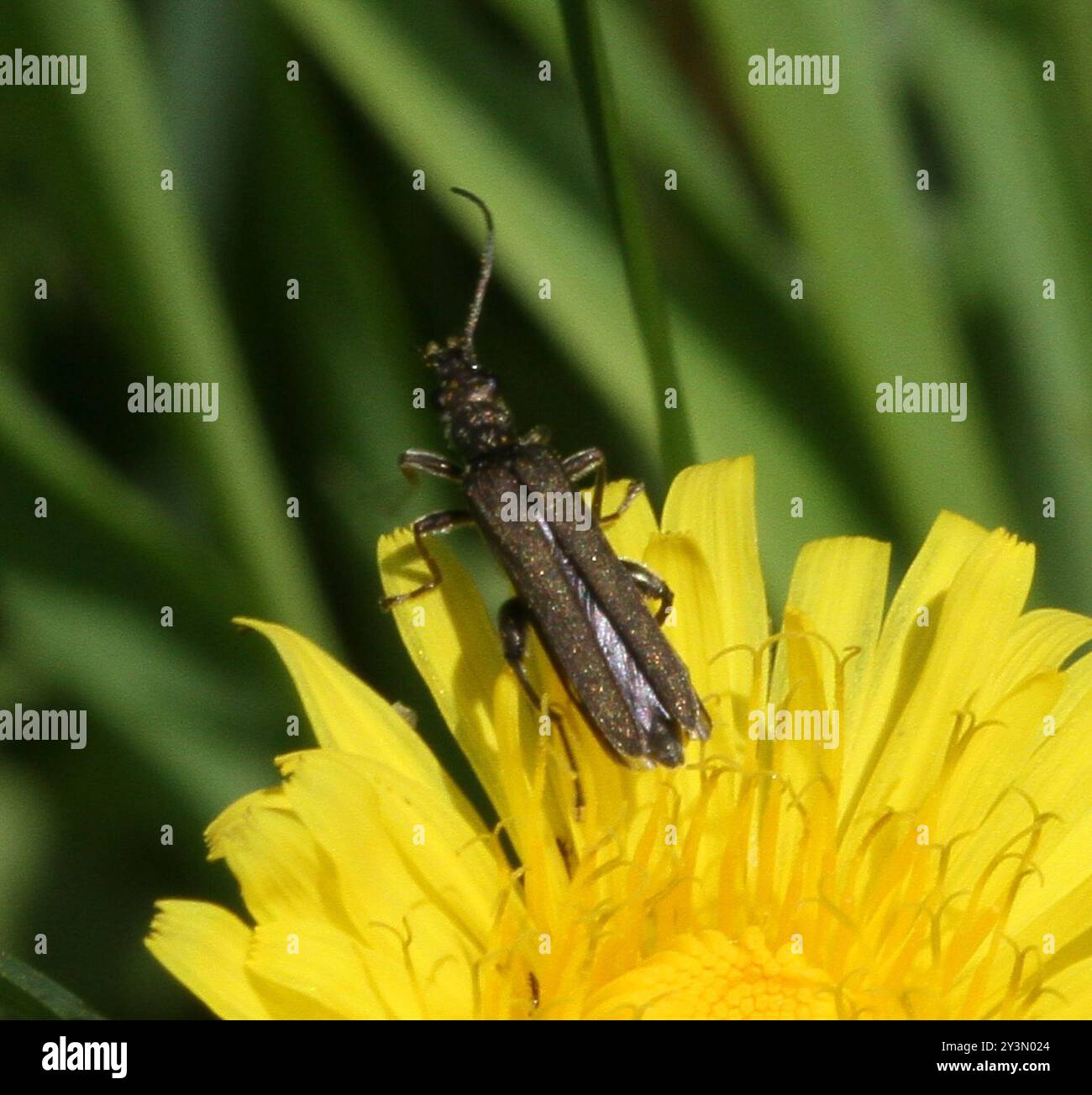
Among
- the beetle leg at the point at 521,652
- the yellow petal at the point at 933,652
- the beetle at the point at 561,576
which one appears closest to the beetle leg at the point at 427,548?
the beetle at the point at 561,576

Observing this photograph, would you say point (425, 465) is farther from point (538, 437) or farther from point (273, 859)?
point (273, 859)

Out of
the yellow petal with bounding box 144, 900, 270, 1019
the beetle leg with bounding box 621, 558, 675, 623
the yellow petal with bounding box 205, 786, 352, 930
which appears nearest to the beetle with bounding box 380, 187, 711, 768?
the beetle leg with bounding box 621, 558, 675, 623

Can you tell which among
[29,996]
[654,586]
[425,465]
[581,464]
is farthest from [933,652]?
[29,996]

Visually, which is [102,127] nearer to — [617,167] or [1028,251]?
[617,167]

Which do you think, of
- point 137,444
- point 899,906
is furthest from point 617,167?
point 137,444

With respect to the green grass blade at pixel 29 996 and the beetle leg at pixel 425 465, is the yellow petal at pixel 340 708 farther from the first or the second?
the beetle leg at pixel 425 465

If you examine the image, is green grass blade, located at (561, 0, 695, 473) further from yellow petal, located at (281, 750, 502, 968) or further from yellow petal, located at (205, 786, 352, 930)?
yellow petal, located at (205, 786, 352, 930)
